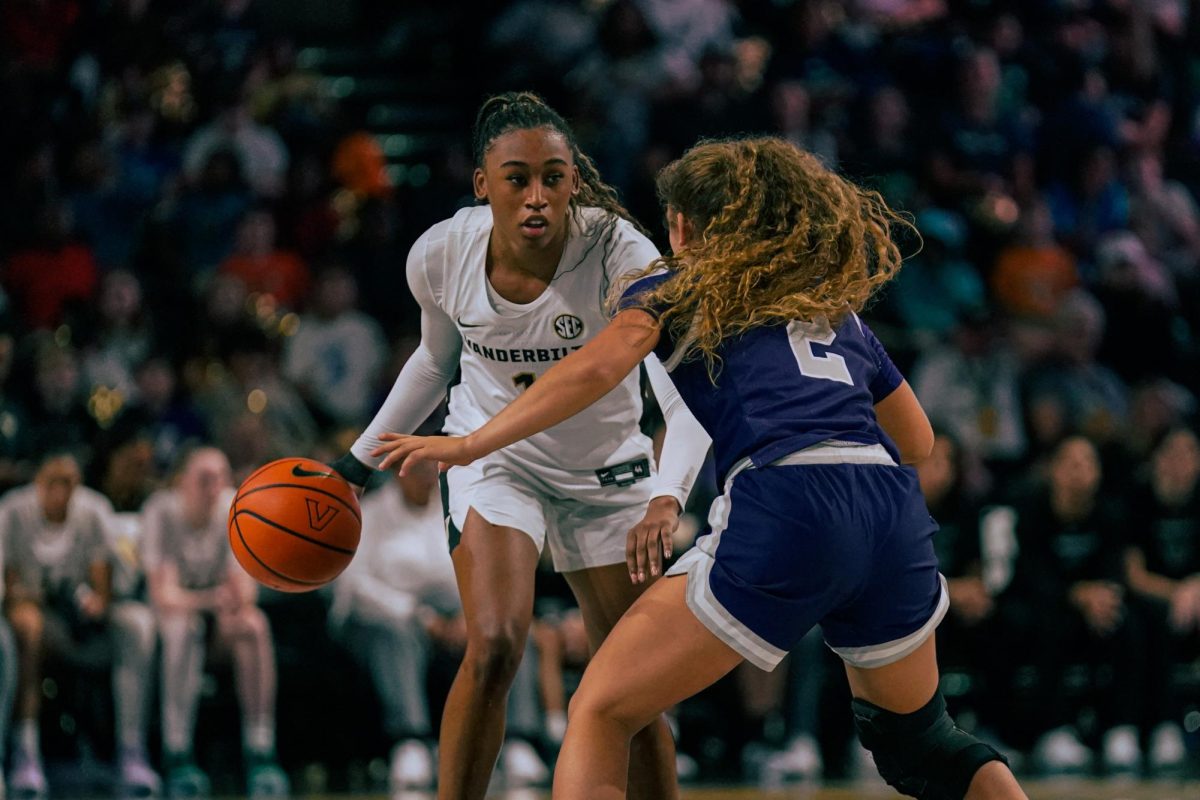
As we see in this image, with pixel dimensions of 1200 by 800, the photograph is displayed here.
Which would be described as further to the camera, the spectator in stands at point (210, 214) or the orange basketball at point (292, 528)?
the spectator in stands at point (210, 214)

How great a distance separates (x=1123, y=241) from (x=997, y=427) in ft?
5.73

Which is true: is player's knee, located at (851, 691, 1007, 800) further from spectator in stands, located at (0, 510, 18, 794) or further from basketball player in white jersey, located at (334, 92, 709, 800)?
spectator in stands, located at (0, 510, 18, 794)

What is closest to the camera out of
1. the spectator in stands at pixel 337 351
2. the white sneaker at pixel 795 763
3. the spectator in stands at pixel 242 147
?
the white sneaker at pixel 795 763

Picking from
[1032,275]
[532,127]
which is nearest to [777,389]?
[532,127]

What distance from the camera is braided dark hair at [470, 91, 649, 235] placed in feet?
14.4

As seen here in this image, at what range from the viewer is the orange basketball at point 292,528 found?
443 cm

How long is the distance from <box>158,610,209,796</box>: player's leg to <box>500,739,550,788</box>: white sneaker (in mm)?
1316

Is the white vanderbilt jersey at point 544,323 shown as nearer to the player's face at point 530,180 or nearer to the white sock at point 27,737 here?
the player's face at point 530,180

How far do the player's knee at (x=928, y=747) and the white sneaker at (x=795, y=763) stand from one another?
392cm

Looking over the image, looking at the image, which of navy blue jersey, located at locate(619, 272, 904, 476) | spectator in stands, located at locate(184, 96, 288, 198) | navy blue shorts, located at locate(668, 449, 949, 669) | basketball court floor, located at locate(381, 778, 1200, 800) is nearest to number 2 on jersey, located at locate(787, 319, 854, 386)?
navy blue jersey, located at locate(619, 272, 904, 476)

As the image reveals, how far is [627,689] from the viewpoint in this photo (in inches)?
136

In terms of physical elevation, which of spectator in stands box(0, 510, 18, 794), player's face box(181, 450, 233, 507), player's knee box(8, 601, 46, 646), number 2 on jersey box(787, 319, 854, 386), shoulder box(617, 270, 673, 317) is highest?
shoulder box(617, 270, 673, 317)

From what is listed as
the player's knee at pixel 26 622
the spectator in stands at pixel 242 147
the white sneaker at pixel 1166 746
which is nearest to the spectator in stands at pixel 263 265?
the spectator in stands at pixel 242 147

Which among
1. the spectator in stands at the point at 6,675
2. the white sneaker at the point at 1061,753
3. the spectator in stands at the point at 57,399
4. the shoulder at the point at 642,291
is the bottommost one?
the white sneaker at the point at 1061,753
